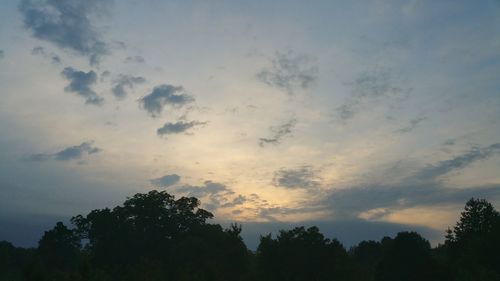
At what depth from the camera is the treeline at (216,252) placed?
49250 millimetres

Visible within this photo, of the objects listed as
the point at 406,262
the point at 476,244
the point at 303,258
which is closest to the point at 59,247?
the point at 303,258

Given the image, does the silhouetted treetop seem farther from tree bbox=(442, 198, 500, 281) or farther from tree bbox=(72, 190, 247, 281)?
tree bbox=(72, 190, 247, 281)

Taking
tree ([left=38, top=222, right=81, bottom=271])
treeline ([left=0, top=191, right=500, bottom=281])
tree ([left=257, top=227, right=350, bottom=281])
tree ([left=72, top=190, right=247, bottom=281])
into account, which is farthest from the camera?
tree ([left=38, top=222, right=81, bottom=271])

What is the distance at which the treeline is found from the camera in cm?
4925

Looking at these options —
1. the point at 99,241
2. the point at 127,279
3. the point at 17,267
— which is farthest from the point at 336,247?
the point at 17,267

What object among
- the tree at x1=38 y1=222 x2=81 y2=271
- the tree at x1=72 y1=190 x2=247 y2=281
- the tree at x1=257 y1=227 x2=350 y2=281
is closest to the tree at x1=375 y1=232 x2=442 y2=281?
the tree at x1=257 y1=227 x2=350 y2=281

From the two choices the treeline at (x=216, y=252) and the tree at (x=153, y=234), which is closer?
the treeline at (x=216, y=252)

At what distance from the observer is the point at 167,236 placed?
9250 centimetres

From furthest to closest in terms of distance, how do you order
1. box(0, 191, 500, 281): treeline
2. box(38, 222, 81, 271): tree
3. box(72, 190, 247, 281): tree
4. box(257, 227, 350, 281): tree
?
box(38, 222, 81, 271): tree → box(72, 190, 247, 281): tree → box(257, 227, 350, 281): tree → box(0, 191, 500, 281): treeline

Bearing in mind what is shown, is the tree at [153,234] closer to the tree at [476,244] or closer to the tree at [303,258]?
the tree at [303,258]

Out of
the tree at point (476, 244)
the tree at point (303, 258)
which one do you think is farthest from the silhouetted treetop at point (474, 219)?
the tree at point (303, 258)

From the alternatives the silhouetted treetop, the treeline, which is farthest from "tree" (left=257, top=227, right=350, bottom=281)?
the silhouetted treetop

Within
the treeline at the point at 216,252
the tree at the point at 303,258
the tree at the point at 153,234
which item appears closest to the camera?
the treeline at the point at 216,252

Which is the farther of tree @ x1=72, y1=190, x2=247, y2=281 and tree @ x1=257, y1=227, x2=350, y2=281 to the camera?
tree @ x1=72, y1=190, x2=247, y2=281
